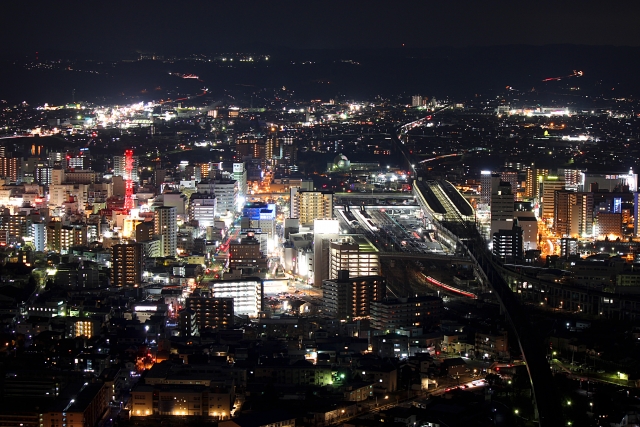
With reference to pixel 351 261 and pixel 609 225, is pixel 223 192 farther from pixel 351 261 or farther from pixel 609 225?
pixel 351 261

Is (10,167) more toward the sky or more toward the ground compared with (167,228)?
more toward the sky

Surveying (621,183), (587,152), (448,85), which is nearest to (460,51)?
(448,85)

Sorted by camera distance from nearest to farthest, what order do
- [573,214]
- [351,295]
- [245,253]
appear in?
[351,295], [245,253], [573,214]

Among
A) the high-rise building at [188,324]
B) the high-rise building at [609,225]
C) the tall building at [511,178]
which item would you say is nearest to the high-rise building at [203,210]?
the tall building at [511,178]

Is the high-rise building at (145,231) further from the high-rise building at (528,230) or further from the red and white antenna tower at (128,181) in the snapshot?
the high-rise building at (528,230)

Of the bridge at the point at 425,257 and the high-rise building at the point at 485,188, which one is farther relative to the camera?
the high-rise building at the point at 485,188

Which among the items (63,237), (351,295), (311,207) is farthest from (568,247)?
(63,237)

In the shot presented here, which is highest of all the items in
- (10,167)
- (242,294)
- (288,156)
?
(288,156)

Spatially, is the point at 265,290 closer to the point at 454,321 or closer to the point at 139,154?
the point at 454,321
